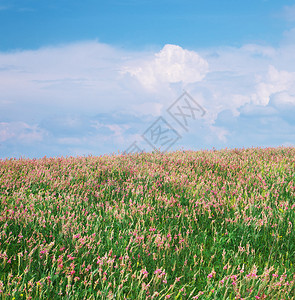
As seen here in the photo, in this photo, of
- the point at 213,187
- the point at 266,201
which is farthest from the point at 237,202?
the point at 213,187

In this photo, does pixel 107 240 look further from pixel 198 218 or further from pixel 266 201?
pixel 266 201

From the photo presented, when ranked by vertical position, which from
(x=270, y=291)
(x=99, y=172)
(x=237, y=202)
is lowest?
(x=270, y=291)

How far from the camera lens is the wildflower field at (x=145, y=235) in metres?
2.95

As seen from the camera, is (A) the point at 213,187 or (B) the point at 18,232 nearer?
(B) the point at 18,232

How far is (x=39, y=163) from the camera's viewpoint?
289 inches

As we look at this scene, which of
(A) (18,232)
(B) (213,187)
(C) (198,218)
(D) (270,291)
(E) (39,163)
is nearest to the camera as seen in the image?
(D) (270,291)

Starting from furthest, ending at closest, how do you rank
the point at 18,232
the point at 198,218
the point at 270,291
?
1. the point at 198,218
2. the point at 18,232
3. the point at 270,291

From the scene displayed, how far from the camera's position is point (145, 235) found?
157 inches

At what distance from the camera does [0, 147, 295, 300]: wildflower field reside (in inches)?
116

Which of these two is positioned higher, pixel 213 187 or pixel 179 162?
pixel 179 162

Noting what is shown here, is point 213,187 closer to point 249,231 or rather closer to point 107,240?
point 249,231

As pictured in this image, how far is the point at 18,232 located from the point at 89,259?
127 cm

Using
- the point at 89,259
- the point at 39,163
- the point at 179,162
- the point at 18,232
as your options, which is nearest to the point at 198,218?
the point at 89,259

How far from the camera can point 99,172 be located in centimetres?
643
